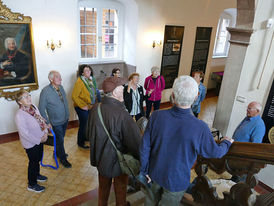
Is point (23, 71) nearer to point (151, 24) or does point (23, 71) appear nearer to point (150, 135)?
point (151, 24)

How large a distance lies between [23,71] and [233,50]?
4.66m

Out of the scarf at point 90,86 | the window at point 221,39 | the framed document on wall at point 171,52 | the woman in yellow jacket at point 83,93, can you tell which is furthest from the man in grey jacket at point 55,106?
the window at point 221,39

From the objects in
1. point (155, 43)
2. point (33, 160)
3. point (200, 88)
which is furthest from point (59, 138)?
point (155, 43)

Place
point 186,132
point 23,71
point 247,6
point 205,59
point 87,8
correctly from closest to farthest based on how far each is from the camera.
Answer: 1. point 186,132
2. point 247,6
3. point 23,71
4. point 87,8
5. point 205,59

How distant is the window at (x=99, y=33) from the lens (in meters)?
6.35

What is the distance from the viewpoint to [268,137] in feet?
13.6

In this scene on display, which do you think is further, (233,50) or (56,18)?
(56,18)

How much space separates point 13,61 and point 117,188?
416 cm

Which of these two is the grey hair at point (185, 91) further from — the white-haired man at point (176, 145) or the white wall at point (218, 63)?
the white wall at point (218, 63)

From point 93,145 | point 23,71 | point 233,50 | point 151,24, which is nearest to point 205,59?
point 151,24

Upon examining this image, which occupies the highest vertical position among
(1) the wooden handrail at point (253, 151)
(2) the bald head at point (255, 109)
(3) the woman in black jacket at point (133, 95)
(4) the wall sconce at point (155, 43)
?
(4) the wall sconce at point (155, 43)

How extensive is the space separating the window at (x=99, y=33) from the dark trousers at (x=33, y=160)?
368 centimetres

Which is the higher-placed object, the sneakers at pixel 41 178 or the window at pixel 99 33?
the window at pixel 99 33

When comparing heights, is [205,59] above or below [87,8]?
below
